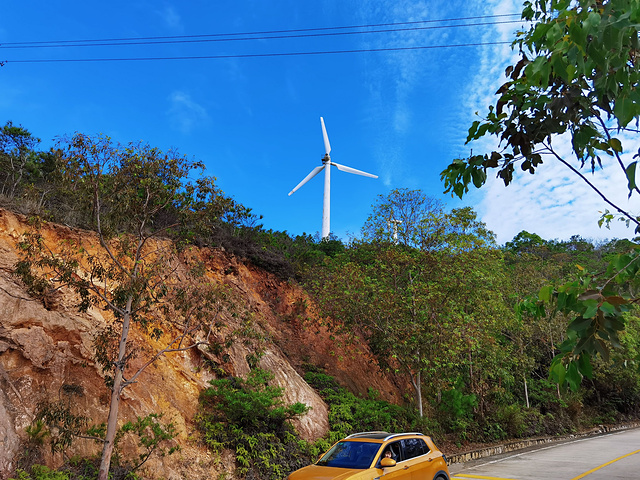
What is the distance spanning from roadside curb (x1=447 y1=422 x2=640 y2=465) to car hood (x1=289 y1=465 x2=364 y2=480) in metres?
9.22

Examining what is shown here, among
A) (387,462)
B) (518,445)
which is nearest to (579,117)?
(387,462)

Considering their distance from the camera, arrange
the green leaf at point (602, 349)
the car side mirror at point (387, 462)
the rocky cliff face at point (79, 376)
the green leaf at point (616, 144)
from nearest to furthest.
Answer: the green leaf at point (602, 349), the green leaf at point (616, 144), the car side mirror at point (387, 462), the rocky cliff face at point (79, 376)

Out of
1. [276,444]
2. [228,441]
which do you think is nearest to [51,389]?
[228,441]

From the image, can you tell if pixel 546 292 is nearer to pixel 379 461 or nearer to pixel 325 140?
pixel 379 461

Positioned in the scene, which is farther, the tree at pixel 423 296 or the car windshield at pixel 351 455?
the tree at pixel 423 296

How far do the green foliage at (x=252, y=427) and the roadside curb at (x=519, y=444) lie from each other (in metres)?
6.75

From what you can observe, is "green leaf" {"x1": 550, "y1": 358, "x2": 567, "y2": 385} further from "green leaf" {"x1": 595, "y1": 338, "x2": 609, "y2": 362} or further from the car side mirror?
the car side mirror

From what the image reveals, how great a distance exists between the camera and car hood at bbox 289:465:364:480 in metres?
7.20

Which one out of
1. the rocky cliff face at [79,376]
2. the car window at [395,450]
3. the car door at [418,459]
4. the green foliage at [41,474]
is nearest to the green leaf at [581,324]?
the car window at [395,450]

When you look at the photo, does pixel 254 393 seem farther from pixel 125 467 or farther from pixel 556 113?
pixel 556 113

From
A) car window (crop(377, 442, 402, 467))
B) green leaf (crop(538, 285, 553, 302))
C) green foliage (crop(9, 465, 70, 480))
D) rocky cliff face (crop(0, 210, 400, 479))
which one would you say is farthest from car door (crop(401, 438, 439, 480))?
green leaf (crop(538, 285, 553, 302))

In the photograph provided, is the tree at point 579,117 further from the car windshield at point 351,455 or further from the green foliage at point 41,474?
the green foliage at point 41,474

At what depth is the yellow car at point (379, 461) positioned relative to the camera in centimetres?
749

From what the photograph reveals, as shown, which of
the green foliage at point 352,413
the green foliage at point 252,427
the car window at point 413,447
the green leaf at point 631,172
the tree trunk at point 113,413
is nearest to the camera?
the green leaf at point 631,172
